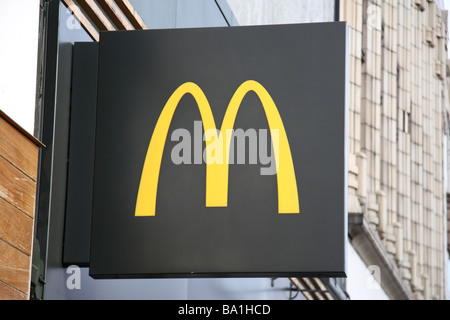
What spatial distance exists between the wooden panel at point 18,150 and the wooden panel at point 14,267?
479 millimetres

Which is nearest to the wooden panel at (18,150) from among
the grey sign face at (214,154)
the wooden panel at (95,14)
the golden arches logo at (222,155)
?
the grey sign face at (214,154)

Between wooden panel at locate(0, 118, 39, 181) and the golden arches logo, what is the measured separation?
2.16 feet

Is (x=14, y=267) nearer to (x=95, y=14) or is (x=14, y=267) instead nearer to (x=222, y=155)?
Answer: (x=222, y=155)

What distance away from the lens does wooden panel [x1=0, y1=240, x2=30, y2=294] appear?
207 inches

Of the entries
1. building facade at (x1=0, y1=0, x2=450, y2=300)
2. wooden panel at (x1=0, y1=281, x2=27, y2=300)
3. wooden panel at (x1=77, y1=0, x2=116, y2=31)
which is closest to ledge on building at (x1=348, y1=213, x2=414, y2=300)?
building facade at (x1=0, y1=0, x2=450, y2=300)

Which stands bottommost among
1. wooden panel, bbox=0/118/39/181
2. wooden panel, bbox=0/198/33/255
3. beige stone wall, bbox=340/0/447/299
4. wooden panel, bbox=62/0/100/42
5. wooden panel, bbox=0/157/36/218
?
wooden panel, bbox=0/198/33/255

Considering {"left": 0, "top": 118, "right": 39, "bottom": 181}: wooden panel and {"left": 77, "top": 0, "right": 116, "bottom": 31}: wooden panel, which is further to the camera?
{"left": 77, "top": 0, "right": 116, "bottom": 31}: wooden panel

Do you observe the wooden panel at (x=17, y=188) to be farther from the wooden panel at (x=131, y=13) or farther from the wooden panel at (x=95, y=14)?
the wooden panel at (x=131, y=13)

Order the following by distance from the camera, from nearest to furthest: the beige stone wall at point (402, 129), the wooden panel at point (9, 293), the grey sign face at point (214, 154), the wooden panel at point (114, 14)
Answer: the wooden panel at point (9, 293)
the grey sign face at point (214, 154)
the wooden panel at point (114, 14)
the beige stone wall at point (402, 129)

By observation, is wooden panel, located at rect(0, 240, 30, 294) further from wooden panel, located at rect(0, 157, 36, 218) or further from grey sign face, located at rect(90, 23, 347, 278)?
grey sign face, located at rect(90, 23, 347, 278)

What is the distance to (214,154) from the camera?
5.91 m

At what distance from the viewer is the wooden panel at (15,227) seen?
5281mm

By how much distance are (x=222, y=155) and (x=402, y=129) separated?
→ 1216 inches

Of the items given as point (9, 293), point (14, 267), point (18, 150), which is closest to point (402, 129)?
point (18, 150)
